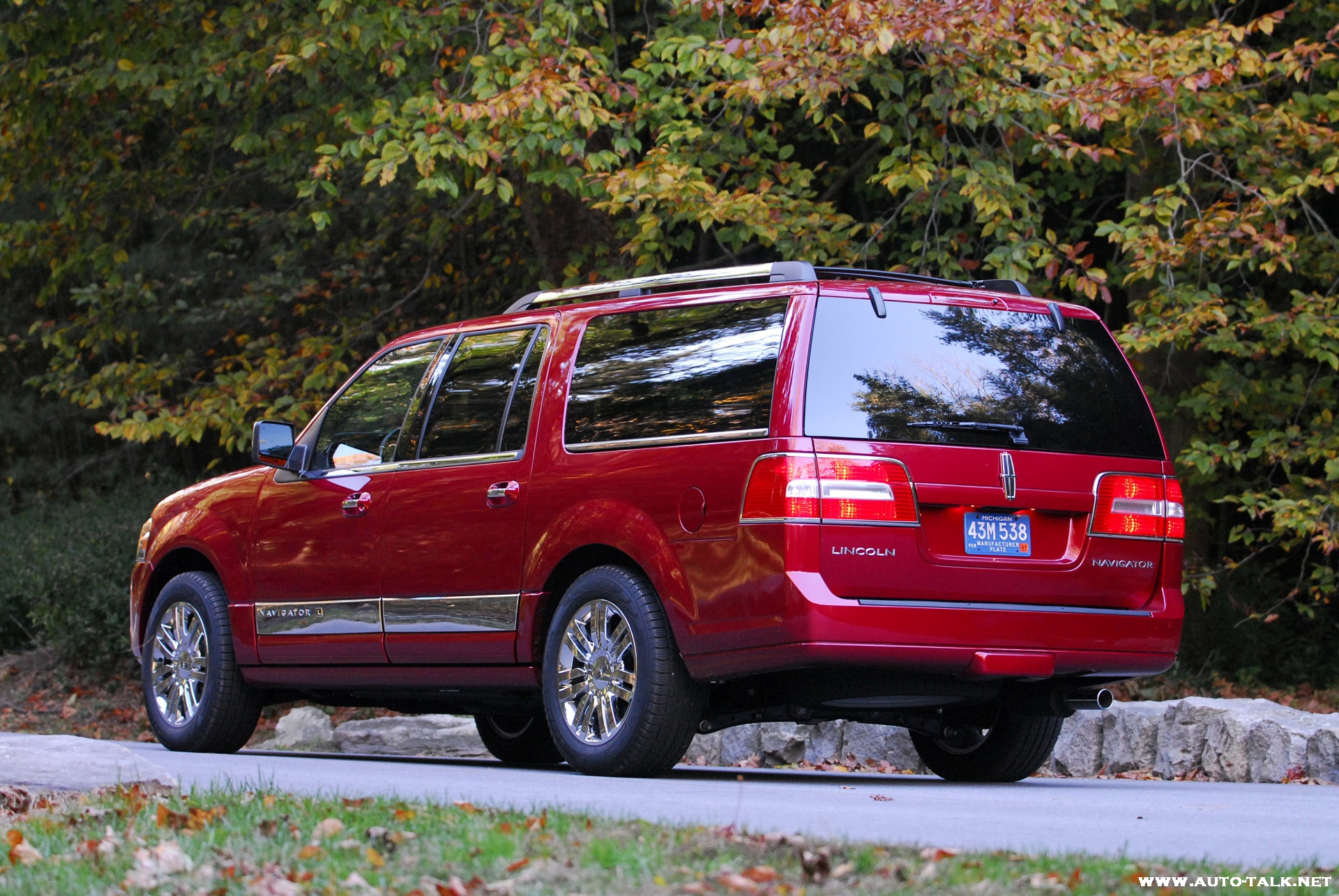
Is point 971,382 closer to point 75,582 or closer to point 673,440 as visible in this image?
point 673,440

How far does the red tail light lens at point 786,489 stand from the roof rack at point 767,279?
0.85m

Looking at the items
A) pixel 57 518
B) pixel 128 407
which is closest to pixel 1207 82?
pixel 128 407

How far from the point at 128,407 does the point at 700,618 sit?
11.0 meters

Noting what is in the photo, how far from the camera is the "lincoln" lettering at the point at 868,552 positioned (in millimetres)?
6766

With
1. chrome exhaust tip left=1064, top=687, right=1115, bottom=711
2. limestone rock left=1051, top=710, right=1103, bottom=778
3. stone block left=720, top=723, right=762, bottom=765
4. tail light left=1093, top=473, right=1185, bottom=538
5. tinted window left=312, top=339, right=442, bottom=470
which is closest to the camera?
tail light left=1093, top=473, right=1185, bottom=538

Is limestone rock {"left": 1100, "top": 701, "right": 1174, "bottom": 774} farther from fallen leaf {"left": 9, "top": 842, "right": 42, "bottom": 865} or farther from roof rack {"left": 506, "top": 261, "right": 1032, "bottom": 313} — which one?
fallen leaf {"left": 9, "top": 842, "right": 42, "bottom": 865}

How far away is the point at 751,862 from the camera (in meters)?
4.61

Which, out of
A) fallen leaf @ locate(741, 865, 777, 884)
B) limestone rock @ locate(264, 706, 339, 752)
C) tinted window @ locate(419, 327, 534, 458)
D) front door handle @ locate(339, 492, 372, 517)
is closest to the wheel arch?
front door handle @ locate(339, 492, 372, 517)

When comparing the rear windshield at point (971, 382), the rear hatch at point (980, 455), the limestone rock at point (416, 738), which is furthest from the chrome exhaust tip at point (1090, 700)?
the limestone rock at point (416, 738)

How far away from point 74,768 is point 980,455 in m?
3.58

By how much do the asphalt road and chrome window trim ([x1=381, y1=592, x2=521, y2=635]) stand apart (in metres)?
0.65

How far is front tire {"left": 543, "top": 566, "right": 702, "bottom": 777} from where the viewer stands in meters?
7.23

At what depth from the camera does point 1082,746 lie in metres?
10.3

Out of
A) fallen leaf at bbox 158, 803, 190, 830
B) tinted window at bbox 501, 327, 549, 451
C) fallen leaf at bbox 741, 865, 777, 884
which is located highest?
tinted window at bbox 501, 327, 549, 451
